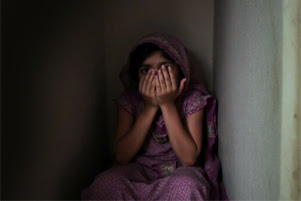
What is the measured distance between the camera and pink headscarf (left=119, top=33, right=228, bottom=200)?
1.35 metres

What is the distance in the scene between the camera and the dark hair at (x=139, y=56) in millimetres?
1383

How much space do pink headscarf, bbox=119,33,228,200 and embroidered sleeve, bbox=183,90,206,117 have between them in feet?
0.07

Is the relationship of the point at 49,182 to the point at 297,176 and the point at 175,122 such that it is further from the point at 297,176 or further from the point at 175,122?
the point at 297,176

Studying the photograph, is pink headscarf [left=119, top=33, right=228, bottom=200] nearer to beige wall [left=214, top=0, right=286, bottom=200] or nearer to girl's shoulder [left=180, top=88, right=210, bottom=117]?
girl's shoulder [left=180, top=88, right=210, bottom=117]

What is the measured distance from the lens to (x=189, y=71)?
55.4 inches

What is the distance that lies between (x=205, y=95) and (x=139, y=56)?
36cm

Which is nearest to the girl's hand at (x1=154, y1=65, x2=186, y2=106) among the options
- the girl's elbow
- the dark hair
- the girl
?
the girl

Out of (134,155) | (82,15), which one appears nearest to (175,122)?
(134,155)

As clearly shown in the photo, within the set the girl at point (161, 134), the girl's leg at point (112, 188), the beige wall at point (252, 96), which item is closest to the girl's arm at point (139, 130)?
the girl at point (161, 134)

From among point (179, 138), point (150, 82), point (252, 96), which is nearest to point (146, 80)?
point (150, 82)

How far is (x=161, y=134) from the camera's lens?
4.65 feet

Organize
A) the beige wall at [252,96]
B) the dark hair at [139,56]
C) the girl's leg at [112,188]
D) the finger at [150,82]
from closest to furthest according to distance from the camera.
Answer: the beige wall at [252,96] → the girl's leg at [112,188] → the finger at [150,82] → the dark hair at [139,56]

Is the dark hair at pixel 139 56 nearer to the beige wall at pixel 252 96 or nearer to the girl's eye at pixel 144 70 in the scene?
the girl's eye at pixel 144 70

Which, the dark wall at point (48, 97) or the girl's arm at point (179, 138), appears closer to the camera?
the dark wall at point (48, 97)
